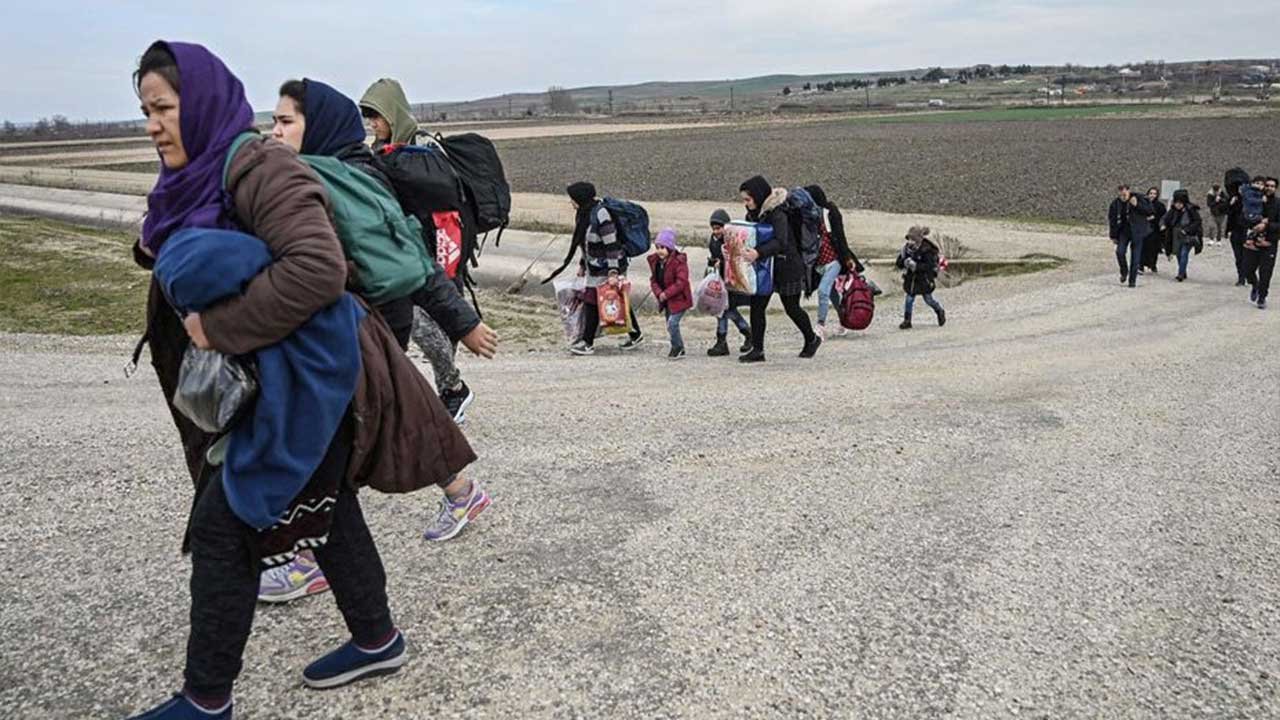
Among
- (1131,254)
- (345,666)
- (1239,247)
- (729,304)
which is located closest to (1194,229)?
(1239,247)

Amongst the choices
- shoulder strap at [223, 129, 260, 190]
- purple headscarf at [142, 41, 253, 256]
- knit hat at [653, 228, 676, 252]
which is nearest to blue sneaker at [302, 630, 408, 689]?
purple headscarf at [142, 41, 253, 256]

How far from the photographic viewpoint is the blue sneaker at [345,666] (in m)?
3.39

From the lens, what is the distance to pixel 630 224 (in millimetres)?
9758

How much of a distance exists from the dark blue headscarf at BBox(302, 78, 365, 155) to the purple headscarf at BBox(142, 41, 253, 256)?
2.82ft

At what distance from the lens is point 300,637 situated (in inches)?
149

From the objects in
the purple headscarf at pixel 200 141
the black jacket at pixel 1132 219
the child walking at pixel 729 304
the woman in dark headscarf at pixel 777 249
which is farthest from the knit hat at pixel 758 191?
the black jacket at pixel 1132 219

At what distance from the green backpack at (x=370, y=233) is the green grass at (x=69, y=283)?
9491 mm

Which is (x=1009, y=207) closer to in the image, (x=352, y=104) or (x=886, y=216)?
(x=886, y=216)

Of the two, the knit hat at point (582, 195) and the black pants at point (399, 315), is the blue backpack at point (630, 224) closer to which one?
the knit hat at point (582, 195)

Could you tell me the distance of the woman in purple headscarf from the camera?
271 centimetres

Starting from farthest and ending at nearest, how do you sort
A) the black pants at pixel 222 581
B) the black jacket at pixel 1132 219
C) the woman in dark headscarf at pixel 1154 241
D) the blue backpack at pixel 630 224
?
the woman in dark headscarf at pixel 1154 241 → the black jacket at pixel 1132 219 → the blue backpack at pixel 630 224 → the black pants at pixel 222 581

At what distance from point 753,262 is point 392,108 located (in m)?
4.53

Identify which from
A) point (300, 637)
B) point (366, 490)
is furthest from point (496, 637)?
point (366, 490)

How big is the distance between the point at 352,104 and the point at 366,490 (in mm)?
2175
